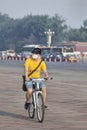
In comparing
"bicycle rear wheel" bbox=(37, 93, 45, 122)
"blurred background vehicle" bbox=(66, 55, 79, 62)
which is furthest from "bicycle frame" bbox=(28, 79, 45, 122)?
"blurred background vehicle" bbox=(66, 55, 79, 62)

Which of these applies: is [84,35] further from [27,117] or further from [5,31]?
[27,117]

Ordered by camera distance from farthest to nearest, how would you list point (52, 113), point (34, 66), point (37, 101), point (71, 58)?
1. point (71, 58)
2. point (52, 113)
3. point (34, 66)
4. point (37, 101)

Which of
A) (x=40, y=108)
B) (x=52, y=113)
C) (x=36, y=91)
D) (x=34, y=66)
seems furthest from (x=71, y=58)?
(x=40, y=108)

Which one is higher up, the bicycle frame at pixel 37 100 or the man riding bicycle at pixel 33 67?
the man riding bicycle at pixel 33 67

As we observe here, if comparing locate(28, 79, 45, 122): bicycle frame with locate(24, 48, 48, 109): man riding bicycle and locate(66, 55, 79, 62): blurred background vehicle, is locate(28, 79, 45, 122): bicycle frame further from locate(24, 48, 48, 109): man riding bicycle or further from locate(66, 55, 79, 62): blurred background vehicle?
locate(66, 55, 79, 62): blurred background vehicle

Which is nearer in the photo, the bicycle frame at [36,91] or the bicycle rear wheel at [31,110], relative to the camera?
the bicycle frame at [36,91]

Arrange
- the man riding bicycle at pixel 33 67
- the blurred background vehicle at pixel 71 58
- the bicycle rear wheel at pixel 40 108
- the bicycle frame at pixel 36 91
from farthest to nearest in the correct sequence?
the blurred background vehicle at pixel 71 58, the man riding bicycle at pixel 33 67, the bicycle frame at pixel 36 91, the bicycle rear wheel at pixel 40 108

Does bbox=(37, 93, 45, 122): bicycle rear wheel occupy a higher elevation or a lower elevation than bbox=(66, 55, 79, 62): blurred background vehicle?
higher

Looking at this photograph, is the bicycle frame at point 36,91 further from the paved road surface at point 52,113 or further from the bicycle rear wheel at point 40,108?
the paved road surface at point 52,113

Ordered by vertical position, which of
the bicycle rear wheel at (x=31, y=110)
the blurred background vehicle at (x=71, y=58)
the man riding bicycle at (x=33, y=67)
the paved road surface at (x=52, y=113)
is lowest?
the blurred background vehicle at (x=71, y=58)

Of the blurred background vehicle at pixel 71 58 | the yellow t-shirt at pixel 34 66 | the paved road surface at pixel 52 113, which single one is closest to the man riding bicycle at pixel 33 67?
the yellow t-shirt at pixel 34 66

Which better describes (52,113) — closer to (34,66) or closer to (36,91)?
(36,91)

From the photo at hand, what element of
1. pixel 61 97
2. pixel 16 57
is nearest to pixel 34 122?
pixel 61 97

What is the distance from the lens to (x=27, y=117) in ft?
47.0
